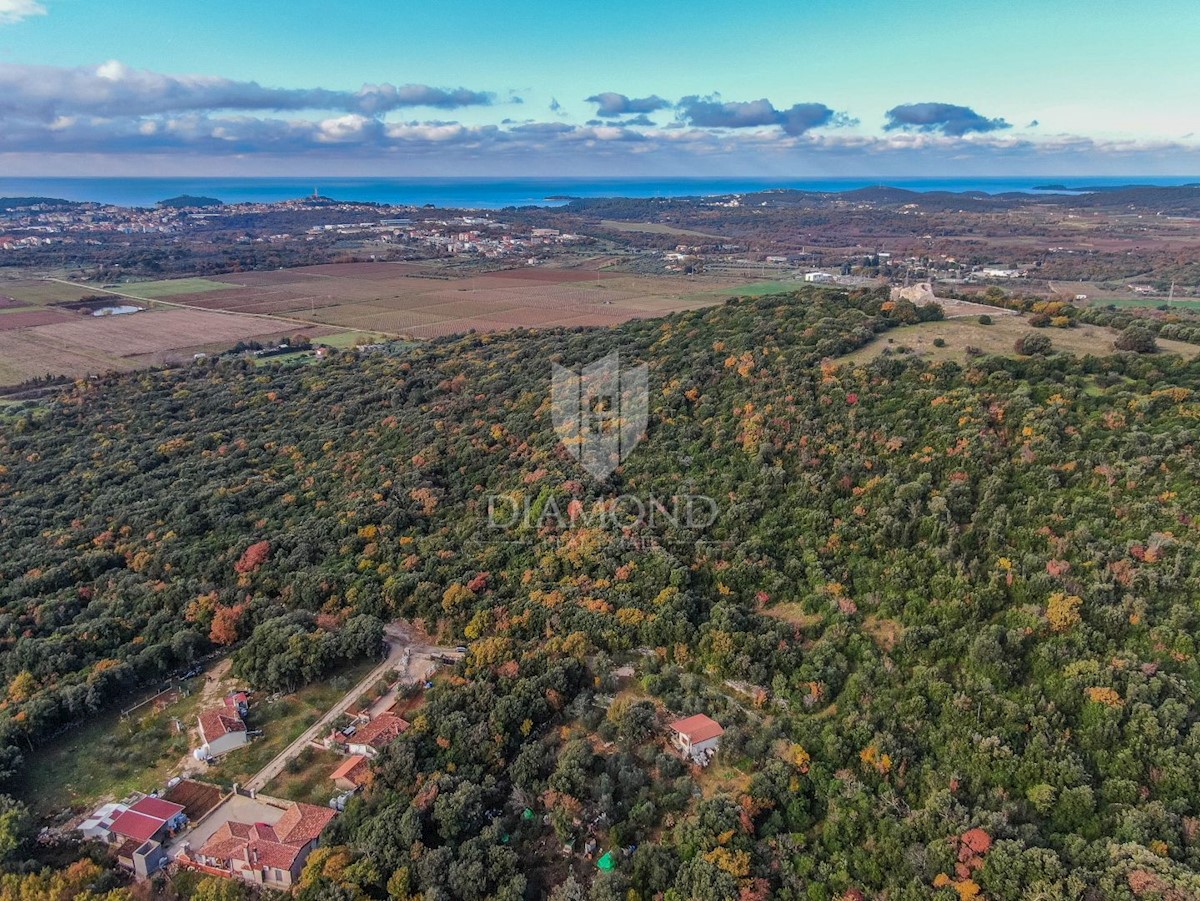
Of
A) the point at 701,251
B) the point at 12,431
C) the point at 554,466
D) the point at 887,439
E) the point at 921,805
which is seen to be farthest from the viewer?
the point at 701,251

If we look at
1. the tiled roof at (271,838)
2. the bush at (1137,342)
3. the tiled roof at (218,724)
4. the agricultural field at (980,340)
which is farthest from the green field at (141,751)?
the bush at (1137,342)

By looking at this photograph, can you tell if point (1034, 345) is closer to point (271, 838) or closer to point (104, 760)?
point (271, 838)

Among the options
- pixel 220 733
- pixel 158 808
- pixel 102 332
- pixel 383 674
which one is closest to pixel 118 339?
pixel 102 332

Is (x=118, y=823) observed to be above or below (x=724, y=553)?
below

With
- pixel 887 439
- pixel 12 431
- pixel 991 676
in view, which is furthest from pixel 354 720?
pixel 12 431

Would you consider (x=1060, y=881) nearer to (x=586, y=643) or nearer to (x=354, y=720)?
(x=586, y=643)

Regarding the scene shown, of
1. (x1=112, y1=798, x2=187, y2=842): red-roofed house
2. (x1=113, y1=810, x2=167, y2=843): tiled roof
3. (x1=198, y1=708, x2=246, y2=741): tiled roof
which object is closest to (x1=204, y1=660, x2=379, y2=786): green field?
(x1=198, y1=708, x2=246, y2=741): tiled roof

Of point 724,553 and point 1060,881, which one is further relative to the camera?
point 724,553
